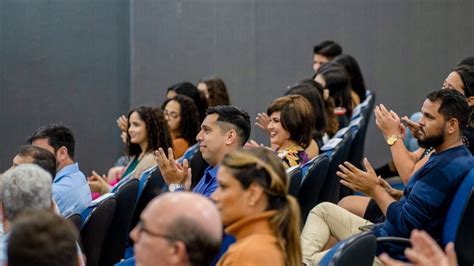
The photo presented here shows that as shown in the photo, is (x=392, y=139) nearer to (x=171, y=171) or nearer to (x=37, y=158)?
(x=171, y=171)

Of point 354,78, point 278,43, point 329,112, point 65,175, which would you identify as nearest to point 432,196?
point 65,175

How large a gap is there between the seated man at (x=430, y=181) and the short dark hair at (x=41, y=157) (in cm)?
131

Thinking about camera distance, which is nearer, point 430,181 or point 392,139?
point 430,181

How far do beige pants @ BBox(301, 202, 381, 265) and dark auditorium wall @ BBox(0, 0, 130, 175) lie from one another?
15.6ft

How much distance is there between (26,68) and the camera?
924cm

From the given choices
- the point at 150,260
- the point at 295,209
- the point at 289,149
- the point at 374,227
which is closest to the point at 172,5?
the point at 289,149

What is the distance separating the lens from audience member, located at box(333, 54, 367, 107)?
28.1ft

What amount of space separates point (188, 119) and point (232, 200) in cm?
421

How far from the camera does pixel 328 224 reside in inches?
193

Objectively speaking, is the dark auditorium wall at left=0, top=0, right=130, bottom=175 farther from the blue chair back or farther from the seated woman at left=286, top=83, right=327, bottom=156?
the blue chair back

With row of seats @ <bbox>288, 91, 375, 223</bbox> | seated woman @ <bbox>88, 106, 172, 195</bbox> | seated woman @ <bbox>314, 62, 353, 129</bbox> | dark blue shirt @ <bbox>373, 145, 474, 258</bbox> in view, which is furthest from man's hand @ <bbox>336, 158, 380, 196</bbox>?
seated woman @ <bbox>314, 62, 353, 129</bbox>

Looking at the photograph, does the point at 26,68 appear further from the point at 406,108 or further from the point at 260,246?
the point at 260,246

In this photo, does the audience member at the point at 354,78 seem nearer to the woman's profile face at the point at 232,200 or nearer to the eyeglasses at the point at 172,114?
the eyeglasses at the point at 172,114

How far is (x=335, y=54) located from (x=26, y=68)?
287 cm
